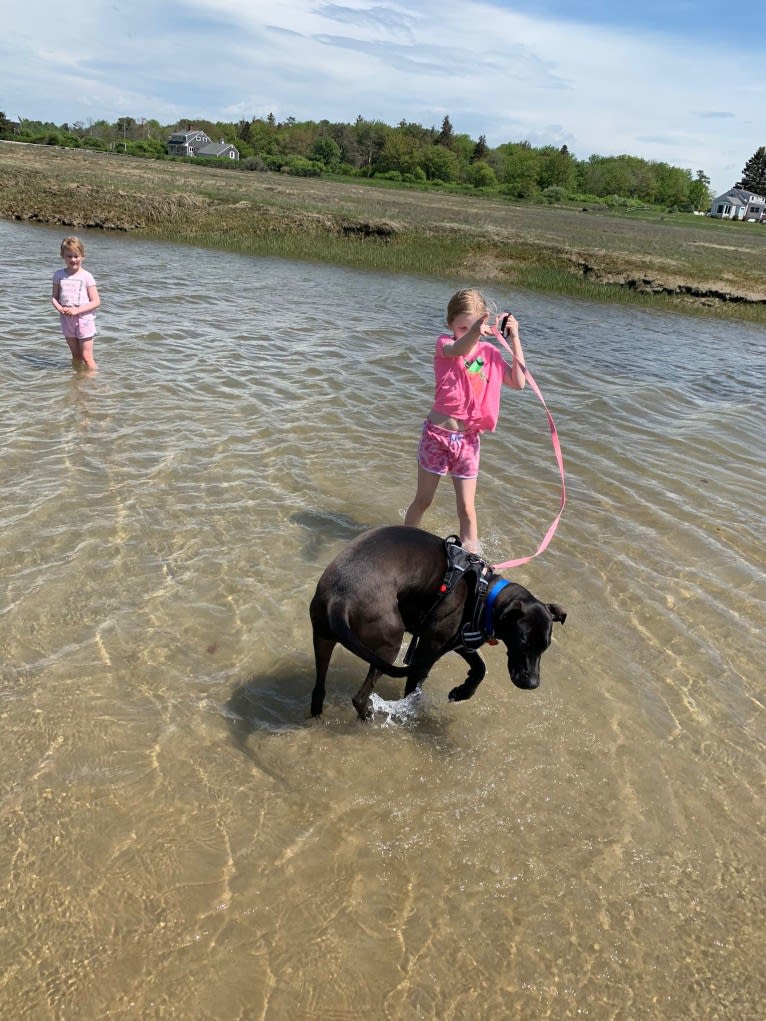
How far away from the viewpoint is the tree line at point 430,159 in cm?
11916

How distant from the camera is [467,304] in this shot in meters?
5.09

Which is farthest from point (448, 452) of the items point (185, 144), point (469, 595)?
point (185, 144)

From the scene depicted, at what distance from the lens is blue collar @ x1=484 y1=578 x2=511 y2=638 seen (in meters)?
4.05

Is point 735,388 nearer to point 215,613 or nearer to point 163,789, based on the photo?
point 215,613

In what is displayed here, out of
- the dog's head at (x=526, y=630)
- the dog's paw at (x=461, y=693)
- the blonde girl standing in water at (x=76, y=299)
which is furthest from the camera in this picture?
the blonde girl standing in water at (x=76, y=299)

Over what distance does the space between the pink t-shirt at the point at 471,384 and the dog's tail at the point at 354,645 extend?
232 cm

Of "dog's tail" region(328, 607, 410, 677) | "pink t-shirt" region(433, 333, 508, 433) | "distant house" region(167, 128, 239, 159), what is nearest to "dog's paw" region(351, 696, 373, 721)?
"dog's tail" region(328, 607, 410, 677)

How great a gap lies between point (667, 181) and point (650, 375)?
535ft

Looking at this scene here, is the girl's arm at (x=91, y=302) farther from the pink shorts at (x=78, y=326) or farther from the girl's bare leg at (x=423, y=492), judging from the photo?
the girl's bare leg at (x=423, y=492)

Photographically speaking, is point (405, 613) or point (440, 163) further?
point (440, 163)

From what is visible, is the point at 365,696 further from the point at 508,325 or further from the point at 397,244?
the point at 397,244

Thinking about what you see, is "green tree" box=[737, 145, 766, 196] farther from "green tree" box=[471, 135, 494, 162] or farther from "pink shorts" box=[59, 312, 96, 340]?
"pink shorts" box=[59, 312, 96, 340]

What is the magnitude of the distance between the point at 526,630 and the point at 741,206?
15423cm

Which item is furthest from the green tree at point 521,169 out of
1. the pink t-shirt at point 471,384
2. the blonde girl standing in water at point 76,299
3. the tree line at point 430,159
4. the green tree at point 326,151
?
the pink t-shirt at point 471,384
